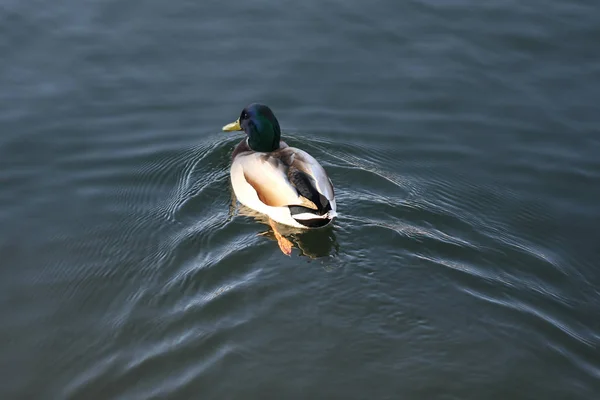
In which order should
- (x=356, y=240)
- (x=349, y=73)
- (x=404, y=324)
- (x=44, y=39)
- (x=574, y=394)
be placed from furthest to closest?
1. (x=44, y=39)
2. (x=349, y=73)
3. (x=356, y=240)
4. (x=404, y=324)
5. (x=574, y=394)

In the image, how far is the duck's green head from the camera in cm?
840

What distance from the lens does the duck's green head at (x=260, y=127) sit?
8398 mm

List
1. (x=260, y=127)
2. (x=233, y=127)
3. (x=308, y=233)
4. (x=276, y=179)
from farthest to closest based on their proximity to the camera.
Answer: (x=233, y=127) < (x=260, y=127) < (x=276, y=179) < (x=308, y=233)

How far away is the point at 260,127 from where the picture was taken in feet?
27.7

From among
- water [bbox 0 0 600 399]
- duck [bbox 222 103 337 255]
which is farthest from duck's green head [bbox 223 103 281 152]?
water [bbox 0 0 600 399]

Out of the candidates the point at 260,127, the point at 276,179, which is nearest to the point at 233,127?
the point at 260,127

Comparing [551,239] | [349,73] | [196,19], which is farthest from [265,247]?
[196,19]

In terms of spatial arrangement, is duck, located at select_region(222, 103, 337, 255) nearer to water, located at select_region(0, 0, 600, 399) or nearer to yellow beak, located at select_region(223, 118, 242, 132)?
yellow beak, located at select_region(223, 118, 242, 132)

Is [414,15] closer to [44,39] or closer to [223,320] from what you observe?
[44,39]

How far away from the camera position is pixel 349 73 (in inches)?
391

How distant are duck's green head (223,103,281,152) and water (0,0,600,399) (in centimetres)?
49

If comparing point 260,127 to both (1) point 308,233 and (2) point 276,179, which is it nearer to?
(2) point 276,179

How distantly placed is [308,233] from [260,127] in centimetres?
137

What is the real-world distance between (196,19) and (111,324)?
569 cm
